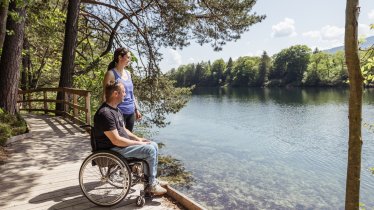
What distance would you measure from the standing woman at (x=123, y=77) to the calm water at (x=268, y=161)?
268 inches

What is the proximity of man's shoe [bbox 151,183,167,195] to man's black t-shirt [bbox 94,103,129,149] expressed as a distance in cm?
76

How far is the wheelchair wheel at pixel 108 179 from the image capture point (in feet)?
12.3

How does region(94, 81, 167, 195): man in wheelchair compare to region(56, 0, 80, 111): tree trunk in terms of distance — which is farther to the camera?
region(56, 0, 80, 111): tree trunk

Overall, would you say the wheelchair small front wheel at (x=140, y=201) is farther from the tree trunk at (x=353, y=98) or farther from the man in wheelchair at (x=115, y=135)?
the tree trunk at (x=353, y=98)

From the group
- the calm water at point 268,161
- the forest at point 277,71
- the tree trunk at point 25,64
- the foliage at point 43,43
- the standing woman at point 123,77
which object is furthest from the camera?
the forest at point 277,71

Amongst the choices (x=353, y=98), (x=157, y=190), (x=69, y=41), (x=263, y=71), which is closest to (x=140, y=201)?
(x=157, y=190)

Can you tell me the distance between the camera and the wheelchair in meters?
3.75

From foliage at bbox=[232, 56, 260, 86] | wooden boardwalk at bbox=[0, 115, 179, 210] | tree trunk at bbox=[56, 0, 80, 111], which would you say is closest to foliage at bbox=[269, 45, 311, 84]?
foliage at bbox=[232, 56, 260, 86]

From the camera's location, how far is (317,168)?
15.6 m

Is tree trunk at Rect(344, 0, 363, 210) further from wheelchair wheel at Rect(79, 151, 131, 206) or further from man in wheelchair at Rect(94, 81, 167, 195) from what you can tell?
wheelchair wheel at Rect(79, 151, 131, 206)

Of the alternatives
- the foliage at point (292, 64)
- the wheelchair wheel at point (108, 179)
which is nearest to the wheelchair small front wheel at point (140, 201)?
the wheelchair wheel at point (108, 179)

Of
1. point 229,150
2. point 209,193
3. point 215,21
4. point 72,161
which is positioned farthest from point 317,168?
point 72,161

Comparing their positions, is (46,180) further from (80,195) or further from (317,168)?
(317,168)

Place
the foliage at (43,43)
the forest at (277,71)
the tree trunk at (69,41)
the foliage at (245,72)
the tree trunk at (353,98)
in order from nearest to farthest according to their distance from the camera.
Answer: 1. the tree trunk at (353,98)
2. the foliage at (43,43)
3. the tree trunk at (69,41)
4. the forest at (277,71)
5. the foliage at (245,72)
